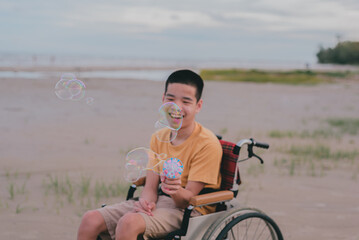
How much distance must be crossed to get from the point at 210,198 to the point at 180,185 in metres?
0.19

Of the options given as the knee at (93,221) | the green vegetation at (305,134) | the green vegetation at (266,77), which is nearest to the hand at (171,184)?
the knee at (93,221)

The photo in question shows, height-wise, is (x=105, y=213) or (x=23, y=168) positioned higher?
(x=105, y=213)

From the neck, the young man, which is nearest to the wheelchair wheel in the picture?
the young man

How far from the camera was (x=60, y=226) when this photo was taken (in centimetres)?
432

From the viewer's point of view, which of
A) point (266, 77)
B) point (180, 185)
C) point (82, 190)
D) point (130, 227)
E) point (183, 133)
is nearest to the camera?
point (130, 227)

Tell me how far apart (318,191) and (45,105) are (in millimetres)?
10062

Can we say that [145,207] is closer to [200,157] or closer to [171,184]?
[171,184]

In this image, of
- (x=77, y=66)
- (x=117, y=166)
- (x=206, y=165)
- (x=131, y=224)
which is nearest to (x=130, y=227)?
(x=131, y=224)

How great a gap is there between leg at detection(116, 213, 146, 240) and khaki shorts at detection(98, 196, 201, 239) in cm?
5

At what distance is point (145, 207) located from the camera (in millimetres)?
2723

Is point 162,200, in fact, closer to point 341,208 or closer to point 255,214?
point 255,214

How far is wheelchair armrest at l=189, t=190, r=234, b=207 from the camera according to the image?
2582 millimetres

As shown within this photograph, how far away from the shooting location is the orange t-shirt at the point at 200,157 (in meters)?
2.78

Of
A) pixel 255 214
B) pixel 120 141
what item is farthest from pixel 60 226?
pixel 120 141
